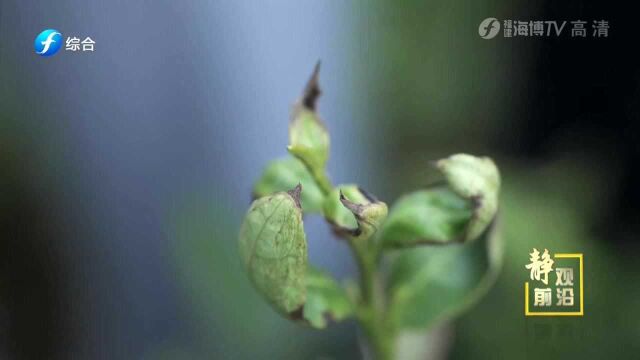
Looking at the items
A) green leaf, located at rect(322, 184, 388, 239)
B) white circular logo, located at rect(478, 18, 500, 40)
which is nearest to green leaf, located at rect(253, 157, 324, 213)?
green leaf, located at rect(322, 184, 388, 239)

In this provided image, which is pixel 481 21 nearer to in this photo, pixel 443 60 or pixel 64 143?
pixel 443 60

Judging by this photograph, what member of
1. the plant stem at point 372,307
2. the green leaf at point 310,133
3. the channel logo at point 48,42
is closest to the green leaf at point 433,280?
the plant stem at point 372,307

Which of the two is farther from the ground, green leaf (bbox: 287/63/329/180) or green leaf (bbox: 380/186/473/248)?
green leaf (bbox: 287/63/329/180)

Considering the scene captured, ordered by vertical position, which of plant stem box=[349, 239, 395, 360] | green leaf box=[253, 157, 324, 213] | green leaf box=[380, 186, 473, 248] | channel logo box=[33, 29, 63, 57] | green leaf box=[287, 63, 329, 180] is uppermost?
channel logo box=[33, 29, 63, 57]

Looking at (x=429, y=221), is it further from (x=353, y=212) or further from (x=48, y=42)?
(x=48, y=42)

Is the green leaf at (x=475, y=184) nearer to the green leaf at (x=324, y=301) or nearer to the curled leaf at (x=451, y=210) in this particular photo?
the curled leaf at (x=451, y=210)

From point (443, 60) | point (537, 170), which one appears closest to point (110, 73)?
point (443, 60)

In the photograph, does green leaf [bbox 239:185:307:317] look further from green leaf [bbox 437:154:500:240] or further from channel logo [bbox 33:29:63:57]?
channel logo [bbox 33:29:63:57]

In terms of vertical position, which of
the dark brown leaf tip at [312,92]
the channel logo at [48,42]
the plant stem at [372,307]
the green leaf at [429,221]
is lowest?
the plant stem at [372,307]

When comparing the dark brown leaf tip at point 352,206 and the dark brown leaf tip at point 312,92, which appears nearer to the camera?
the dark brown leaf tip at point 352,206
